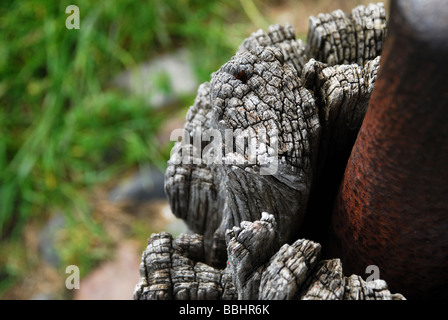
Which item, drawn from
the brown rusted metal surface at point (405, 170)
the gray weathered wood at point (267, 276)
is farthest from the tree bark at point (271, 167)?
the brown rusted metal surface at point (405, 170)

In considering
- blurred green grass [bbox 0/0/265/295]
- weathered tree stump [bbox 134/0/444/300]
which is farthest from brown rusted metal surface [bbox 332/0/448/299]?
blurred green grass [bbox 0/0/265/295]

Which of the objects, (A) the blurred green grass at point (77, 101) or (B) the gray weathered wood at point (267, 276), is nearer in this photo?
(B) the gray weathered wood at point (267, 276)

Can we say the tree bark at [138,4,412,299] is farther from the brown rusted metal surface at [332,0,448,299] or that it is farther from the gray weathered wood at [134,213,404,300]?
the brown rusted metal surface at [332,0,448,299]

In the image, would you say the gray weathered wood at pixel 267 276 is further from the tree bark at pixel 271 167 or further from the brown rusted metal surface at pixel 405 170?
the brown rusted metal surface at pixel 405 170

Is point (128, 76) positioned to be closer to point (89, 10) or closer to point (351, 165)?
point (89, 10)

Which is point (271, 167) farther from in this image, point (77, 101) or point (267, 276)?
point (77, 101)

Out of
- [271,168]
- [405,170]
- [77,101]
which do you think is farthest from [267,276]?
[77,101]
